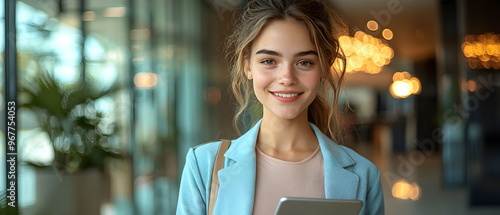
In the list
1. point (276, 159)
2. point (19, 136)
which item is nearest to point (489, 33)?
point (19, 136)

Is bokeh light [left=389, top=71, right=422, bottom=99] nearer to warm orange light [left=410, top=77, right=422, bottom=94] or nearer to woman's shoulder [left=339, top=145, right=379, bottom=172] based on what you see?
warm orange light [left=410, top=77, right=422, bottom=94]

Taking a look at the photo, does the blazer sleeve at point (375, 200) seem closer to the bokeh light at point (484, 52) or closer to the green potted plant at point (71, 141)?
the green potted plant at point (71, 141)

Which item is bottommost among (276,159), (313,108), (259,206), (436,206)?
(436,206)

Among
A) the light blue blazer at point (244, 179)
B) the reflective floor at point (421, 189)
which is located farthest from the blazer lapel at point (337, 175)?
the reflective floor at point (421, 189)

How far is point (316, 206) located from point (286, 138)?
0.35m

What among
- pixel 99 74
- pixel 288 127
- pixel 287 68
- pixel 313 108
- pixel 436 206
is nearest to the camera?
pixel 287 68

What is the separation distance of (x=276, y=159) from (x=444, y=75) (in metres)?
7.23

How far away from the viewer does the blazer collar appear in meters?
1.34

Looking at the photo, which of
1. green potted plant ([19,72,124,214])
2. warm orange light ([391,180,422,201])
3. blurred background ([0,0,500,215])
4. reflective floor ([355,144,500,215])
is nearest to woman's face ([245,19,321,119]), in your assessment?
blurred background ([0,0,500,215])

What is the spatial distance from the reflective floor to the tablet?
3509 mm

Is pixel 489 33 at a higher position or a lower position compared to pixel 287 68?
higher

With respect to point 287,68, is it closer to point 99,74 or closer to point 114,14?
point 99,74

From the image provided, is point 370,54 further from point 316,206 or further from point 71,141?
point 316,206

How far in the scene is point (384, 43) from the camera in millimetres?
8391
